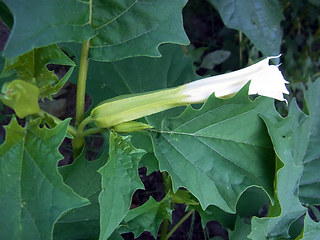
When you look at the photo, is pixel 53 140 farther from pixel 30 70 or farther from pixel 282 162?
pixel 282 162

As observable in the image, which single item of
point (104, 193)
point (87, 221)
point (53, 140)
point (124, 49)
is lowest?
point (87, 221)

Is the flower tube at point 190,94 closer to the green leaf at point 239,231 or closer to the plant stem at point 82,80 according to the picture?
the plant stem at point 82,80

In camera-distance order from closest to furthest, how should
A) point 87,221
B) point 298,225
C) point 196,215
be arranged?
1. point 87,221
2. point 298,225
3. point 196,215

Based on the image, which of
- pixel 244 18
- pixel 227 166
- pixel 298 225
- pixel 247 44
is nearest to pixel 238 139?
pixel 227 166

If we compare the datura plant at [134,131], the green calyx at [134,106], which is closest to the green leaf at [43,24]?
the datura plant at [134,131]

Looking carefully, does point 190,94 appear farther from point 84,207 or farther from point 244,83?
point 84,207
